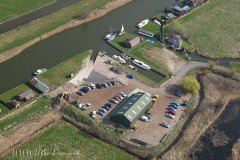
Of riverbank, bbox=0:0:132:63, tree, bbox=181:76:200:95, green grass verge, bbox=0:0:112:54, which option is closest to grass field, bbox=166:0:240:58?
tree, bbox=181:76:200:95

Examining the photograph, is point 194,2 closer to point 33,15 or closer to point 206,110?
point 33,15

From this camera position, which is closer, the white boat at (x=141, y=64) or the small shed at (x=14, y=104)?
the small shed at (x=14, y=104)

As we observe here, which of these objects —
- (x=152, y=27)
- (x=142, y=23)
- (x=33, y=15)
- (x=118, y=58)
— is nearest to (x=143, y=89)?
(x=118, y=58)

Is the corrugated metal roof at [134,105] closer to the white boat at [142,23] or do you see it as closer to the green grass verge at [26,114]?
the green grass verge at [26,114]

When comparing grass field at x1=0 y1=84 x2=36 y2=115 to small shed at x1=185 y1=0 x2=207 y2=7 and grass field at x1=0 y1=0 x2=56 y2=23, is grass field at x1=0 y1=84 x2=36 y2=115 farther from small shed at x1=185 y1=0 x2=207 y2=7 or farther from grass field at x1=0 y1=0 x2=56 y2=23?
small shed at x1=185 y1=0 x2=207 y2=7

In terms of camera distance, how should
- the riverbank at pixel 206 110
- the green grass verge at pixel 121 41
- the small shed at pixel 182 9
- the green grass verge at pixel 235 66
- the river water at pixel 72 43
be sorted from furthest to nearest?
1. the small shed at pixel 182 9
2. the green grass verge at pixel 121 41
3. the green grass verge at pixel 235 66
4. the river water at pixel 72 43
5. the riverbank at pixel 206 110

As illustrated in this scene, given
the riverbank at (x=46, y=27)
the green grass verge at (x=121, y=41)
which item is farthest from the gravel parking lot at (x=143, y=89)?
the riverbank at (x=46, y=27)

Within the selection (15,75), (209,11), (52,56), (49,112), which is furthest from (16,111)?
(209,11)
